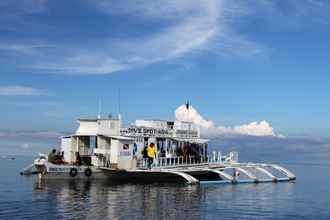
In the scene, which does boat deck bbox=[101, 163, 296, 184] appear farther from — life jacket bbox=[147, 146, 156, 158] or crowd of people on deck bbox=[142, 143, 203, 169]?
life jacket bbox=[147, 146, 156, 158]

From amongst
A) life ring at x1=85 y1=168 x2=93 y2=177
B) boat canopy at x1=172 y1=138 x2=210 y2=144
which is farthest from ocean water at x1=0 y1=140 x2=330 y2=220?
boat canopy at x1=172 y1=138 x2=210 y2=144

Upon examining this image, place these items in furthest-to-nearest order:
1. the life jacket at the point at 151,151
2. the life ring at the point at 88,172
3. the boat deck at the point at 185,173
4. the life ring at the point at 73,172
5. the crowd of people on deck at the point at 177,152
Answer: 1. the crowd of people on deck at the point at 177,152
2. the life jacket at the point at 151,151
3. the boat deck at the point at 185,173
4. the life ring at the point at 88,172
5. the life ring at the point at 73,172

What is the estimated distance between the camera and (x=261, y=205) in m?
40.6

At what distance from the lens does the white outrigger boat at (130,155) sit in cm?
5319

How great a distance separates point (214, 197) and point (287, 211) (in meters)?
7.70

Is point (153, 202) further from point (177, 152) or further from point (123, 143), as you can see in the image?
point (177, 152)

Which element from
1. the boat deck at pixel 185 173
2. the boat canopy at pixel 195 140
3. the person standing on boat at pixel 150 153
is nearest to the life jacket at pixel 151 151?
the person standing on boat at pixel 150 153

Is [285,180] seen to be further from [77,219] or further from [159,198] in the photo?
[77,219]

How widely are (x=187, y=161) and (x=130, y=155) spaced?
1058 centimetres

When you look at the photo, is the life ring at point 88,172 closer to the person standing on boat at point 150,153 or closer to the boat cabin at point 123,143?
the boat cabin at point 123,143

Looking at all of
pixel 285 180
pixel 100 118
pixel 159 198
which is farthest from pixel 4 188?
pixel 285 180

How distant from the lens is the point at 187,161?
63125 mm

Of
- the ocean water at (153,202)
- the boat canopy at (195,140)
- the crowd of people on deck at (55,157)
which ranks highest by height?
the boat canopy at (195,140)

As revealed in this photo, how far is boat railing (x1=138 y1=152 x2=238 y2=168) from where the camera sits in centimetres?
5759
